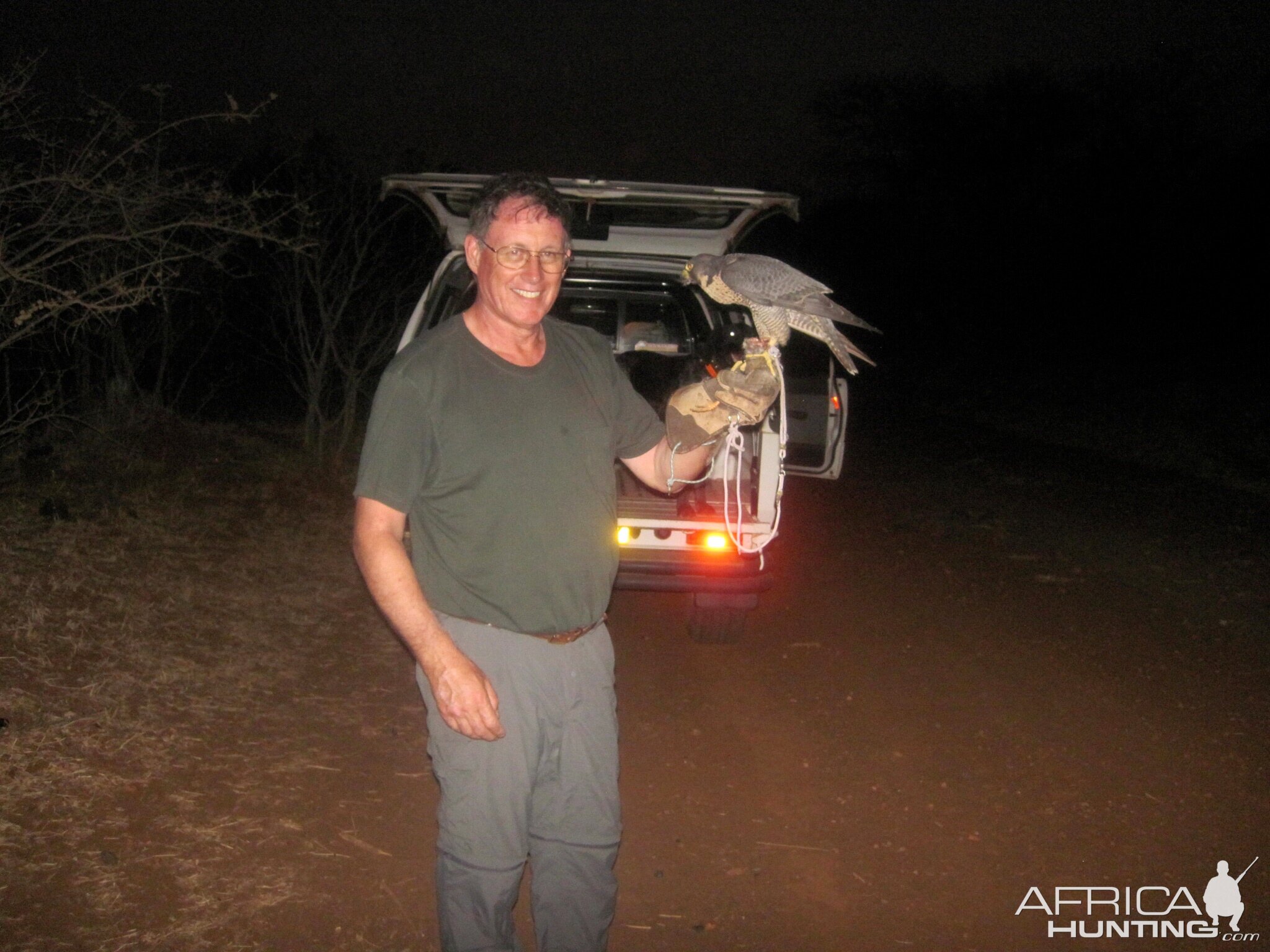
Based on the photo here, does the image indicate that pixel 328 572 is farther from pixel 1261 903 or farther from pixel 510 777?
pixel 1261 903

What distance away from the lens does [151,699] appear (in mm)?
4551

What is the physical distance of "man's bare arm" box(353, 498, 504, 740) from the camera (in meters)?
2.37

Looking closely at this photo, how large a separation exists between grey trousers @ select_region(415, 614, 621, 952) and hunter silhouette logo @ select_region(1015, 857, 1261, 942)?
1.55 meters

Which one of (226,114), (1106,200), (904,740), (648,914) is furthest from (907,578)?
(1106,200)

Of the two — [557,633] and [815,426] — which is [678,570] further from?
[557,633]

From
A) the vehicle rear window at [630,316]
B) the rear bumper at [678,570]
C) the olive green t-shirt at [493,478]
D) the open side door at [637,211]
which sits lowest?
the rear bumper at [678,570]

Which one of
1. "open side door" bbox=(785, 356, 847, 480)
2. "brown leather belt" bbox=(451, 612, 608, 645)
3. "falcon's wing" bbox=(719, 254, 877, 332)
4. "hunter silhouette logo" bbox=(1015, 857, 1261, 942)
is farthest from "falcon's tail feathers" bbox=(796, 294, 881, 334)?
"open side door" bbox=(785, 356, 847, 480)

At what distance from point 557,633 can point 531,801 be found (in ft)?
1.30

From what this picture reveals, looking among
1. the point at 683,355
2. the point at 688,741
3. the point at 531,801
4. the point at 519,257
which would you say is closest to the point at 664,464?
the point at 519,257

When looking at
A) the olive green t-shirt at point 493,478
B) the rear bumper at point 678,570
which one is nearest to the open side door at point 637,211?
the rear bumper at point 678,570

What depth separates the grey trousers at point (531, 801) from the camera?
247cm

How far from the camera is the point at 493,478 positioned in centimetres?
246

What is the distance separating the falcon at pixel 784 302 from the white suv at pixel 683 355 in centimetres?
153

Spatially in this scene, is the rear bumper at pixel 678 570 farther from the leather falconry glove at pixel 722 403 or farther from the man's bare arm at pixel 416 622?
the man's bare arm at pixel 416 622
